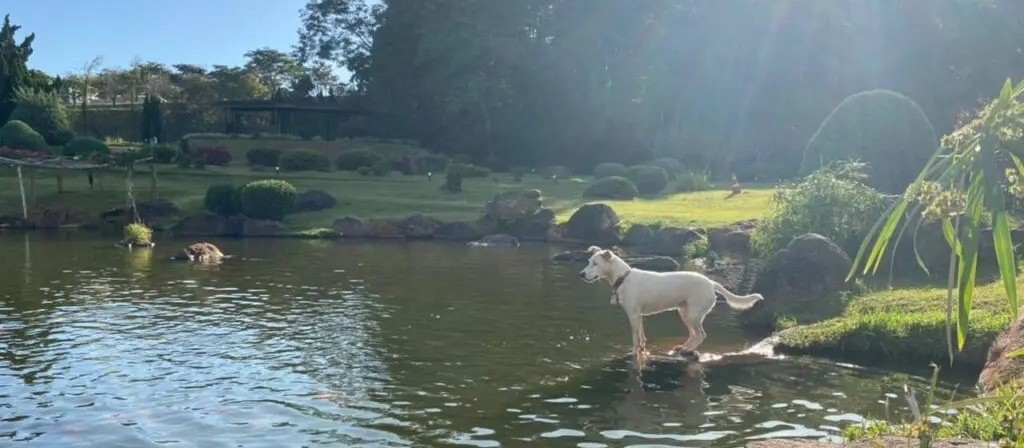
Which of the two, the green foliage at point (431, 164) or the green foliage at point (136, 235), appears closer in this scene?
the green foliage at point (136, 235)

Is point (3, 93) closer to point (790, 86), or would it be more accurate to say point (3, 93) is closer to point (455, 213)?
point (455, 213)

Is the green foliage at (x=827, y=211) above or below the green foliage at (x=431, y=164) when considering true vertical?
below

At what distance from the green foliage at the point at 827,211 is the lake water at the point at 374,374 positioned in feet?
12.5

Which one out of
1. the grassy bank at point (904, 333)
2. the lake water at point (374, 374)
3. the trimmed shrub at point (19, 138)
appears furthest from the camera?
the trimmed shrub at point (19, 138)

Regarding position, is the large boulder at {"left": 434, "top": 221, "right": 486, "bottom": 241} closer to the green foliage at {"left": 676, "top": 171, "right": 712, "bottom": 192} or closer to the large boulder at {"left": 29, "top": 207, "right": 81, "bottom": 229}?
the green foliage at {"left": 676, "top": 171, "right": 712, "bottom": 192}

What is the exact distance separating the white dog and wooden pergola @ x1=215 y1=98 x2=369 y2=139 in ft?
210

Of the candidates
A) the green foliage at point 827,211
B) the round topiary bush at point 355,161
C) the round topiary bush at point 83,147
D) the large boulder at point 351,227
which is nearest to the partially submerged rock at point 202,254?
the large boulder at point 351,227

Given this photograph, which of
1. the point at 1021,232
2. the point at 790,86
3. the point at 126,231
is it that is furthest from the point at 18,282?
the point at 790,86

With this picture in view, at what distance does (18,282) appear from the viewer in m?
23.2

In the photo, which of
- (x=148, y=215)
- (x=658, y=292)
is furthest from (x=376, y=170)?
(x=658, y=292)

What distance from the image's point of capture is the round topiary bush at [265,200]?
40750 mm

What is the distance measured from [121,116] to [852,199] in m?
71.8

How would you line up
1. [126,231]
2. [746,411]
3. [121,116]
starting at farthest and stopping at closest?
[121,116] → [126,231] → [746,411]

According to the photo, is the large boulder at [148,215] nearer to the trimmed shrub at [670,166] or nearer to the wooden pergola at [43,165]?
the wooden pergola at [43,165]
